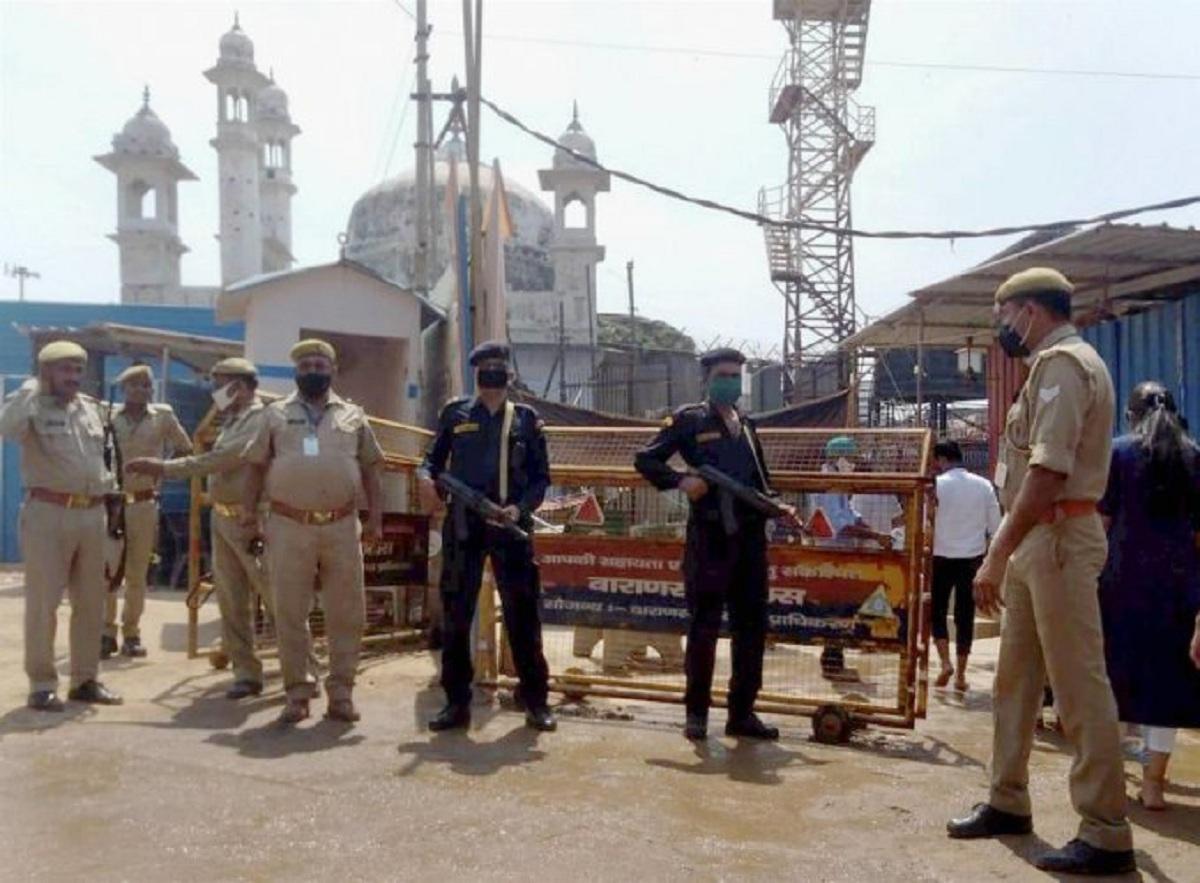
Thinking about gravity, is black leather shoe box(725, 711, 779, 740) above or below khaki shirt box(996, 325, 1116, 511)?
below

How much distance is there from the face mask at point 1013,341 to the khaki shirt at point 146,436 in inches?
229

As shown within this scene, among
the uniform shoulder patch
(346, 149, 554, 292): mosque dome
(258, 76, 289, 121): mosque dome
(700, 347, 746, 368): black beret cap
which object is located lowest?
the uniform shoulder patch

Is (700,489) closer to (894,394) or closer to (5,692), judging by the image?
(5,692)

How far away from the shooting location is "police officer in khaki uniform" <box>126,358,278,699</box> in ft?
20.2

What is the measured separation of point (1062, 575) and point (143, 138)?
38.8m

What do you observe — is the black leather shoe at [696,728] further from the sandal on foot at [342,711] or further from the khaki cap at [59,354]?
the khaki cap at [59,354]

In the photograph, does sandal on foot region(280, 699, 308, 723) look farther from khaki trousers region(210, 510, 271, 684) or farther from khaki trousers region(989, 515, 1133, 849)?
khaki trousers region(989, 515, 1133, 849)

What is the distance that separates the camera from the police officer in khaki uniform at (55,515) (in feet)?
19.1

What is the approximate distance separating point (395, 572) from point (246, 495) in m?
1.66

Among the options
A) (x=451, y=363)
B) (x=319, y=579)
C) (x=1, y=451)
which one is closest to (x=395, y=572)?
(x=319, y=579)

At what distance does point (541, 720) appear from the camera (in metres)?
5.46

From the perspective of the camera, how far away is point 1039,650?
12.5 feet

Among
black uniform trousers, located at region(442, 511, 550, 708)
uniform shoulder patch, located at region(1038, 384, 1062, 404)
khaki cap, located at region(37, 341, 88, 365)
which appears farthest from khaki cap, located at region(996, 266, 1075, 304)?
khaki cap, located at region(37, 341, 88, 365)

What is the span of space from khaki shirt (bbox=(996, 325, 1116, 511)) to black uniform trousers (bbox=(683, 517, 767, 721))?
5.96 ft
